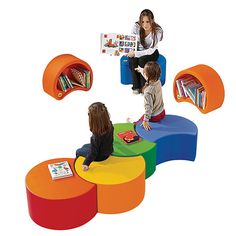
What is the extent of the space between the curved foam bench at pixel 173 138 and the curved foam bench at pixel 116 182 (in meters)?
0.68

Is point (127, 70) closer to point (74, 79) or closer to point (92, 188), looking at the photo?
point (74, 79)

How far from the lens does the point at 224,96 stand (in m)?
7.54

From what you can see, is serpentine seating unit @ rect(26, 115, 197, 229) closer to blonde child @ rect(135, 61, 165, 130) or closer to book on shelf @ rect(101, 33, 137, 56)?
blonde child @ rect(135, 61, 165, 130)

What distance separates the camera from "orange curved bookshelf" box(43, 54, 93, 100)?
26.0ft

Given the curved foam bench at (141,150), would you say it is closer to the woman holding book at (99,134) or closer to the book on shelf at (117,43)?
the woman holding book at (99,134)

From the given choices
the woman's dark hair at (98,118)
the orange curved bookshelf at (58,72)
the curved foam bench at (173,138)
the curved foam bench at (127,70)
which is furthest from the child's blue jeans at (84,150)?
the curved foam bench at (127,70)

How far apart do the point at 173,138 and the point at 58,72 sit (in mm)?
2540

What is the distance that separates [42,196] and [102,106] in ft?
4.22

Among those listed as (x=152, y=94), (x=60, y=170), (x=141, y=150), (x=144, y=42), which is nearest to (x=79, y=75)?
(x=144, y=42)

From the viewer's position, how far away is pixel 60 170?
5699mm

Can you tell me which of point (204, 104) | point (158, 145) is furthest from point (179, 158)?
point (204, 104)

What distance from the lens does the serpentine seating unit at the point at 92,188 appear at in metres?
5.34

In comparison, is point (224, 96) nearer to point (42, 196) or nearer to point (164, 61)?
point (164, 61)

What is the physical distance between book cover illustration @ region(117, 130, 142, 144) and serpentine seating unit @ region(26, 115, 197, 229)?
0.06 metres
